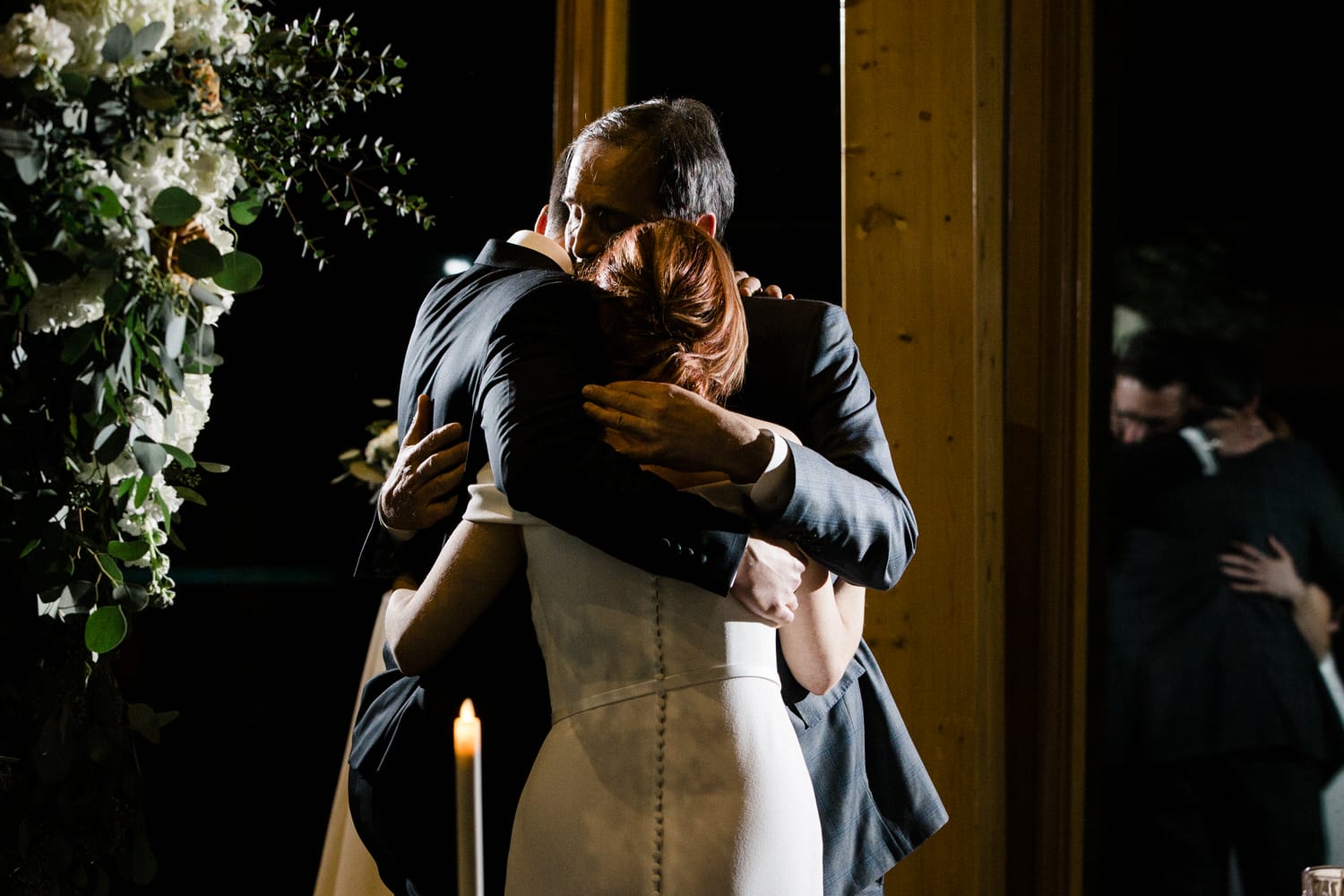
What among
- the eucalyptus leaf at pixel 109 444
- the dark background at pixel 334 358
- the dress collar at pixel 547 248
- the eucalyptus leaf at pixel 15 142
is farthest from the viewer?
the dark background at pixel 334 358

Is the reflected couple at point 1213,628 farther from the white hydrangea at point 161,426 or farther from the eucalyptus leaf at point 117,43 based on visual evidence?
the eucalyptus leaf at point 117,43

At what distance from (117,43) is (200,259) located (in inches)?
7.4

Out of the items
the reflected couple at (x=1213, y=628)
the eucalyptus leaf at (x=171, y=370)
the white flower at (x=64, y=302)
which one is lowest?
the reflected couple at (x=1213, y=628)

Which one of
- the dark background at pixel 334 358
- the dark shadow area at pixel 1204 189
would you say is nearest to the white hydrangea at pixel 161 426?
the dark background at pixel 334 358

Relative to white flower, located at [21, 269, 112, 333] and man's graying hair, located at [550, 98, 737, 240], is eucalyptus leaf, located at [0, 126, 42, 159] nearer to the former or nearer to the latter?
white flower, located at [21, 269, 112, 333]

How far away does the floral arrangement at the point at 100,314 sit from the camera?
103 cm

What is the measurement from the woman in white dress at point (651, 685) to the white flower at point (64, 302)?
1.51 ft

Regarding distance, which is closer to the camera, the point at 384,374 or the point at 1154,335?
the point at 1154,335

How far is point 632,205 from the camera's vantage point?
65.9 inches

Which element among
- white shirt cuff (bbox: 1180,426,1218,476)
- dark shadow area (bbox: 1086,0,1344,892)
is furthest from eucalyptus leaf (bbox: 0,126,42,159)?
white shirt cuff (bbox: 1180,426,1218,476)

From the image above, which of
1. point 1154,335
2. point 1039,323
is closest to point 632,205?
point 1039,323

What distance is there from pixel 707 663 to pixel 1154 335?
6.20 feet

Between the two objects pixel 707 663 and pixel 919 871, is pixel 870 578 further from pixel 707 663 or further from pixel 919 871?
pixel 919 871

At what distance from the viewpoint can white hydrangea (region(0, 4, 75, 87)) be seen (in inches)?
38.8
